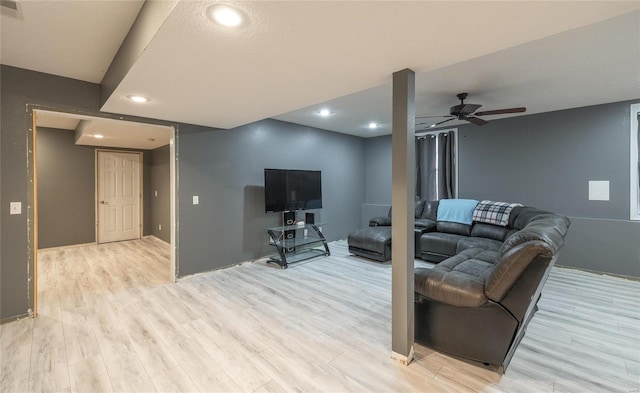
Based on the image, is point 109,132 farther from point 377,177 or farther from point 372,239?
point 377,177

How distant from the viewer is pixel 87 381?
183 centimetres

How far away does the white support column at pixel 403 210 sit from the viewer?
1960 millimetres

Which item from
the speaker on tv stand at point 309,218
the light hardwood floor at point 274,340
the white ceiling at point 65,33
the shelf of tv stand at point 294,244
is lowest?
the light hardwood floor at point 274,340

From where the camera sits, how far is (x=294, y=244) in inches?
181

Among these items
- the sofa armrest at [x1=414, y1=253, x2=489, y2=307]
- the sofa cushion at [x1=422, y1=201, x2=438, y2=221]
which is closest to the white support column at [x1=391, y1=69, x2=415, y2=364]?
the sofa armrest at [x1=414, y1=253, x2=489, y2=307]

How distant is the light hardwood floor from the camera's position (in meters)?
1.82

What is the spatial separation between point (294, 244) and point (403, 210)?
2917 mm

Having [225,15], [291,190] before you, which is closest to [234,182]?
[291,190]

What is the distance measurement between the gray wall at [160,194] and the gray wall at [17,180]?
318 centimetres

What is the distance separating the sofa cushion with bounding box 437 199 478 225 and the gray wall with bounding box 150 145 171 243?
562 cm

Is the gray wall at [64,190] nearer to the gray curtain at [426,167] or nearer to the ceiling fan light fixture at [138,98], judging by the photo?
the ceiling fan light fixture at [138,98]

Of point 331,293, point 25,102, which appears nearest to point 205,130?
point 25,102

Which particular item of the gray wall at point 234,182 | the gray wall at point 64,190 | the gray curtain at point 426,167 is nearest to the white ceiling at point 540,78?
the gray wall at point 234,182

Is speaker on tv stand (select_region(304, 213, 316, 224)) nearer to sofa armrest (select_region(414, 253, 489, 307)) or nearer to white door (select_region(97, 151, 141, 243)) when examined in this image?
sofa armrest (select_region(414, 253, 489, 307))
